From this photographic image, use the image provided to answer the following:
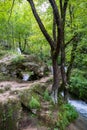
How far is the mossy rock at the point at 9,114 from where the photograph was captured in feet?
26.8

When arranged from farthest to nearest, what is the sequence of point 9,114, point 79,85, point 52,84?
point 79,85, point 52,84, point 9,114

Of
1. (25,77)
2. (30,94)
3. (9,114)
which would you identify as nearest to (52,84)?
(30,94)

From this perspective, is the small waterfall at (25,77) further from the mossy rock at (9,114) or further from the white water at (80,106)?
the mossy rock at (9,114)

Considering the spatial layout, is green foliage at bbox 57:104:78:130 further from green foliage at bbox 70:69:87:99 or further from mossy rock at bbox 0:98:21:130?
green foliage at bbox 70:69:87:99

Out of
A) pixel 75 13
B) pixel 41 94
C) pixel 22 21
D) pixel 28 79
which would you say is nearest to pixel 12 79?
pixel 28 79

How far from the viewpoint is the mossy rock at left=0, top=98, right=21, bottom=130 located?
8165 millimetres

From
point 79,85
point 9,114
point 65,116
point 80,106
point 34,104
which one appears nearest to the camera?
point 9,114

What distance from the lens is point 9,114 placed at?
833 cm

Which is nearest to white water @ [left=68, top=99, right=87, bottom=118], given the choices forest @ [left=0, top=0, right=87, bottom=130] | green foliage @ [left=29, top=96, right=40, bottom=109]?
forest @ [left=0, top=0, right=87, bottom=130]

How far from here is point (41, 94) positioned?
1077 centimetres

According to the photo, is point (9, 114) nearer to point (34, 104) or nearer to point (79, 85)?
point (34, 104)

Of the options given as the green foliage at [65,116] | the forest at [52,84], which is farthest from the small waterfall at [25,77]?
the green foliage at [65,116]

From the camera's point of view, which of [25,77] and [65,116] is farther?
[25,77]

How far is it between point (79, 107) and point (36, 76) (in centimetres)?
376
